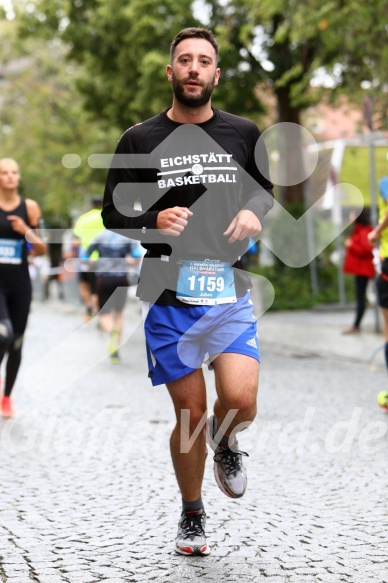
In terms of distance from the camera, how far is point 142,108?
2525cm

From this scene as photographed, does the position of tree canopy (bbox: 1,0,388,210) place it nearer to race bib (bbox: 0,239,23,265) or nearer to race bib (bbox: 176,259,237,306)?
race bib (bbox: 0,239,23,265)

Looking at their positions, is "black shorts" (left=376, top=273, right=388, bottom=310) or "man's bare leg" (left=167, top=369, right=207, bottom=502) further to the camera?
"black shorts" (left=376, top=273, right=388, bottom=310)

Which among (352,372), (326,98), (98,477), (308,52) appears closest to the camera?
(98,477)

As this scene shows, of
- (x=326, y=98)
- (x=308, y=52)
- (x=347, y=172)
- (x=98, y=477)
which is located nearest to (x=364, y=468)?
(x=98, y=477)

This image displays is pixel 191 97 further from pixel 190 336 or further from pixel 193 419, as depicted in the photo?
pixel 193 419

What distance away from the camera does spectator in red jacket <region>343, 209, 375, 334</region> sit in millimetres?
15867

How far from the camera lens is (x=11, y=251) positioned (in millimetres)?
8266

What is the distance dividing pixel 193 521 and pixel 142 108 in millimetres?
21279

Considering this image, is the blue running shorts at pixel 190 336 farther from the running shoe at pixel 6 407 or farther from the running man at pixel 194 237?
the running shoe at pixel 6 407

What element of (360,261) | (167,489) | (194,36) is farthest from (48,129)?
(194,36)

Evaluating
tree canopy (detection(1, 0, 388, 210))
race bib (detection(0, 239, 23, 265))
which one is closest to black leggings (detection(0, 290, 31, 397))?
race bib (detection(0, 239, 23, 265))

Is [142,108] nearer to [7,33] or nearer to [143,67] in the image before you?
[143,67]

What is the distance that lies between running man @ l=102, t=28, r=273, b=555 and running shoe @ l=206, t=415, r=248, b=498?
0.12m

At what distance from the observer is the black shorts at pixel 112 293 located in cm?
1311
